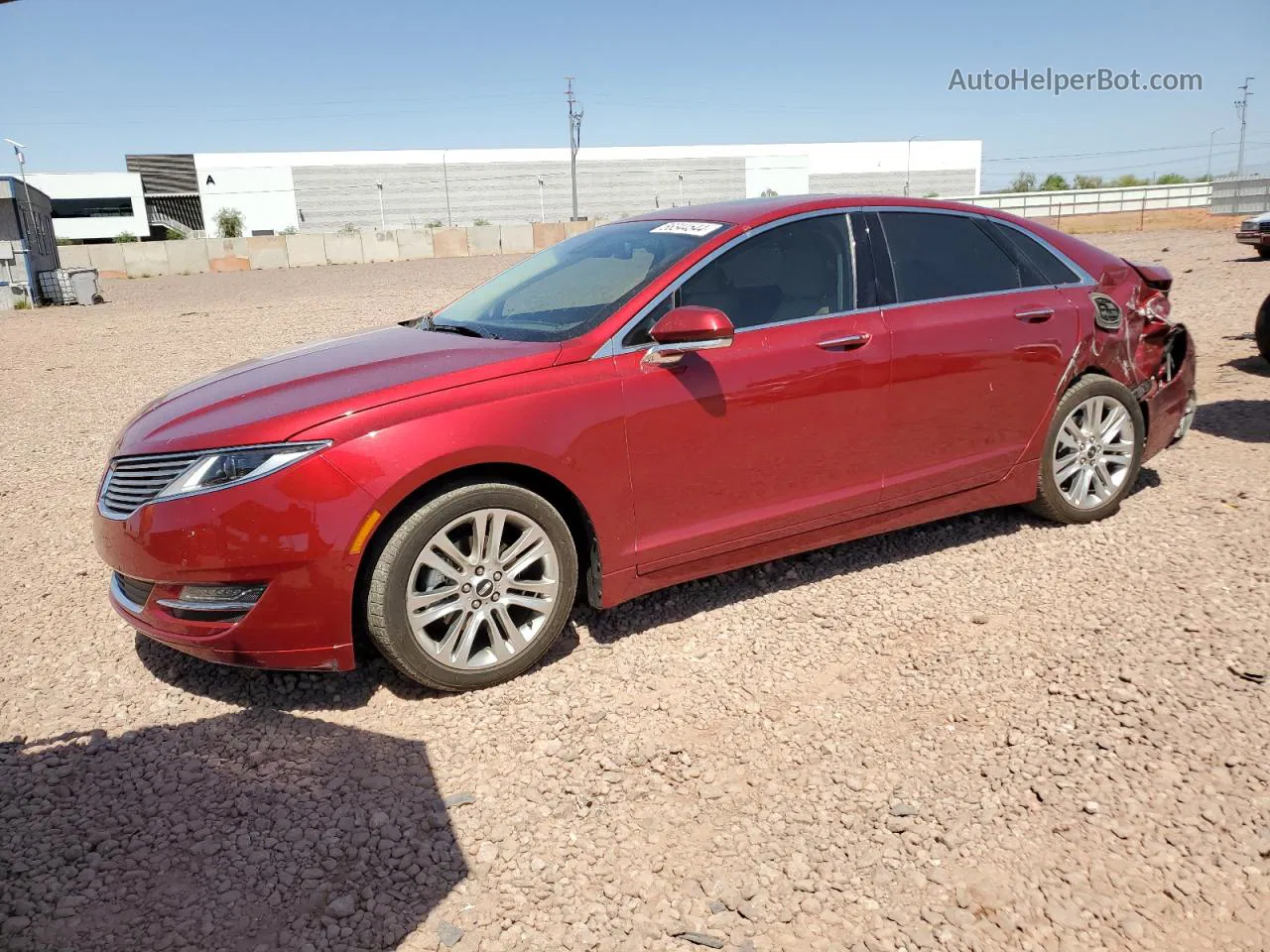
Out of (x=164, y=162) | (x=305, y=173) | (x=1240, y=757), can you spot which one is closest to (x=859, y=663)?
(x=1240, y=757)

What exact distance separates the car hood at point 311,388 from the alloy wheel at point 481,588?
0.53 metres

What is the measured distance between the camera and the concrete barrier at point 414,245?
5278 centimetres

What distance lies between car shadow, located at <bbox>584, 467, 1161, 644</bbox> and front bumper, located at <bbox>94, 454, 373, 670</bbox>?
4.00 ft

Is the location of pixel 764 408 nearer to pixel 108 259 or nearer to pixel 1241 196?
pixel 1241 196

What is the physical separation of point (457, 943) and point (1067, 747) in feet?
6.53

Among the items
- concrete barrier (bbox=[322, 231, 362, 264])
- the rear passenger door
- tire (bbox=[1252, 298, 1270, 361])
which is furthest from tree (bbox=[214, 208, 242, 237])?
the rear passenger door

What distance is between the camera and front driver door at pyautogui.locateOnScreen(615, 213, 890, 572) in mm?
3830

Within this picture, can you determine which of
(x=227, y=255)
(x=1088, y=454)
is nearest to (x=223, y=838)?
(x=1088, y=454)

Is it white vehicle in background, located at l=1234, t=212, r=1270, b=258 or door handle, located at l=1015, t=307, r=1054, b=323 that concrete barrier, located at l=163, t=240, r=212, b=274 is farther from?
door handle, located at l=1015, t=307, r=1054, b=323

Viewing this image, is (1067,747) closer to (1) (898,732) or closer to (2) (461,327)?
(1) (898,732)

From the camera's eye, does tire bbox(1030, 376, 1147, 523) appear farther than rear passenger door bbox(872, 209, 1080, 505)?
Yes

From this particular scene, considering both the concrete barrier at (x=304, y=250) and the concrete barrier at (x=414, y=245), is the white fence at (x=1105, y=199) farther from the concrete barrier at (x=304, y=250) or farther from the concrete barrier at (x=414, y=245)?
the concrete barrier at (x=304, y=250)

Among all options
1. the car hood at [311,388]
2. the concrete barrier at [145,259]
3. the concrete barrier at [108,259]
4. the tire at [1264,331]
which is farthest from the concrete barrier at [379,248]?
the car hood at [311,388]

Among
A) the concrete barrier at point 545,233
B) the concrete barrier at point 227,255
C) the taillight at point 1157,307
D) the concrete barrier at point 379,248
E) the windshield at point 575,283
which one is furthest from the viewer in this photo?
the concrete barrier at point 545,233
